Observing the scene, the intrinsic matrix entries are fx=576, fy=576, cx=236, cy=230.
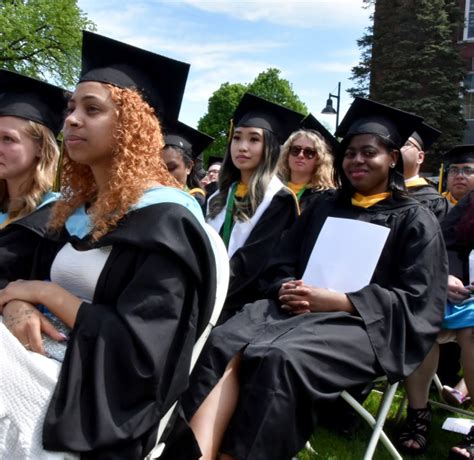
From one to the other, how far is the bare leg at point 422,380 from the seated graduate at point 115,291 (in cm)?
191

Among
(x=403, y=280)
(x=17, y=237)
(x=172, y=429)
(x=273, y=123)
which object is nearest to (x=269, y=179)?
(x=273, y=123)

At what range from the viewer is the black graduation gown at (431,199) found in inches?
181

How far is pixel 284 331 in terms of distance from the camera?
8.45ft

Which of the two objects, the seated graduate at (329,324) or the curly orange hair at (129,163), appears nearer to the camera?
the curly orange hair at (129,163)

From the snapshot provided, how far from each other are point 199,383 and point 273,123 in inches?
104

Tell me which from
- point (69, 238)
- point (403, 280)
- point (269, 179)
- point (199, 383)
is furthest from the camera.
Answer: point (269, 179)

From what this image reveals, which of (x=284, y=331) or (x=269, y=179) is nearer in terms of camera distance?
(x=284, y=331)

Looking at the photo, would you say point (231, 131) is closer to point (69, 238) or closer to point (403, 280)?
point (403, 280)

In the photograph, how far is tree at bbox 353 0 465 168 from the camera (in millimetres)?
23938

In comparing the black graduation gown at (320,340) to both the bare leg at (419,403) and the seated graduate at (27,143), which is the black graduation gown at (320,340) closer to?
the bare leg at (419,403)

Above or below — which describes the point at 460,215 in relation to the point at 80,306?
above

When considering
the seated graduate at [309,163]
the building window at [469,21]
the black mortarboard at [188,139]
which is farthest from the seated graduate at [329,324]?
the building window at [469,21]

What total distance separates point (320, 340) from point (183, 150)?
11.2ft

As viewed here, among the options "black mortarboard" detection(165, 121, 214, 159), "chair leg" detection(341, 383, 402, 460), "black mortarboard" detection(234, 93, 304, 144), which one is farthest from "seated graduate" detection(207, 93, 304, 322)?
"chair leg" detection(341, 383, 402, 460)
